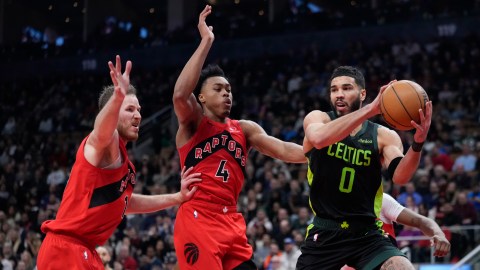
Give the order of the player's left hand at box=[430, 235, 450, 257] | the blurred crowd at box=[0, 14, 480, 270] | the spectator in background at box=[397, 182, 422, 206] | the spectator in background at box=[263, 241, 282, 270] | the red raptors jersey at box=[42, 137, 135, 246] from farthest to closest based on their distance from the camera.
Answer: the blurred crowd at box=[0, 14, 480, 270] → the spectator in background at box=[397, 182, 422, 206] → the spectator in background at box=[263, 241, 282, 270] → the player's left hand at box=[430, 235, 450, 257] → the red raptors jersey at box=[42, 137, 135, 246]

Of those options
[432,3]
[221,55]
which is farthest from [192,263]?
[221,55]

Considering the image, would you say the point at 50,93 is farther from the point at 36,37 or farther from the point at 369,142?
the point at 369,142

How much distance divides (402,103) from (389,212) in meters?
1.65

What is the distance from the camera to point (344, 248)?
5816mm

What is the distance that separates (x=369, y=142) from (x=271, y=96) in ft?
54.6

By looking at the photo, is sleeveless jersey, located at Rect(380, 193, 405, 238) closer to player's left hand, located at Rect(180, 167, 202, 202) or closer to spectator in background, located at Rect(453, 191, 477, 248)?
player's left hand, located at Rect(180, 167, 202, 202)

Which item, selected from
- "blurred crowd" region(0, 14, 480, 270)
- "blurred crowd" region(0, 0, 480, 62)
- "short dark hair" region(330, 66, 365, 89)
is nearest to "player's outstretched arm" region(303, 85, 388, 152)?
"short dark hair" region(330, 66, 365, 89)

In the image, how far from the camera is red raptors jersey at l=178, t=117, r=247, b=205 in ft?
20.5

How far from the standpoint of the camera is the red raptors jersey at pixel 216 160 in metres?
6.26

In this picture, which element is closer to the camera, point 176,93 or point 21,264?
point 176,93

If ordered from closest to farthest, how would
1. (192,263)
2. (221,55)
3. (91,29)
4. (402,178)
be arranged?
(402,178), (192,263), (221,55), (91,29)

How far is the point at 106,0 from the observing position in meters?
33.0

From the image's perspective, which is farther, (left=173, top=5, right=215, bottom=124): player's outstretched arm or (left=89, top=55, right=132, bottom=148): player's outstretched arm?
(left=173, top=5, right=215, bottom=124): player's outstretched arm

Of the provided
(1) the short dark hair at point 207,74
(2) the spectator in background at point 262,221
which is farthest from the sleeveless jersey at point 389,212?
(2) the spectator in background at point 262,221
